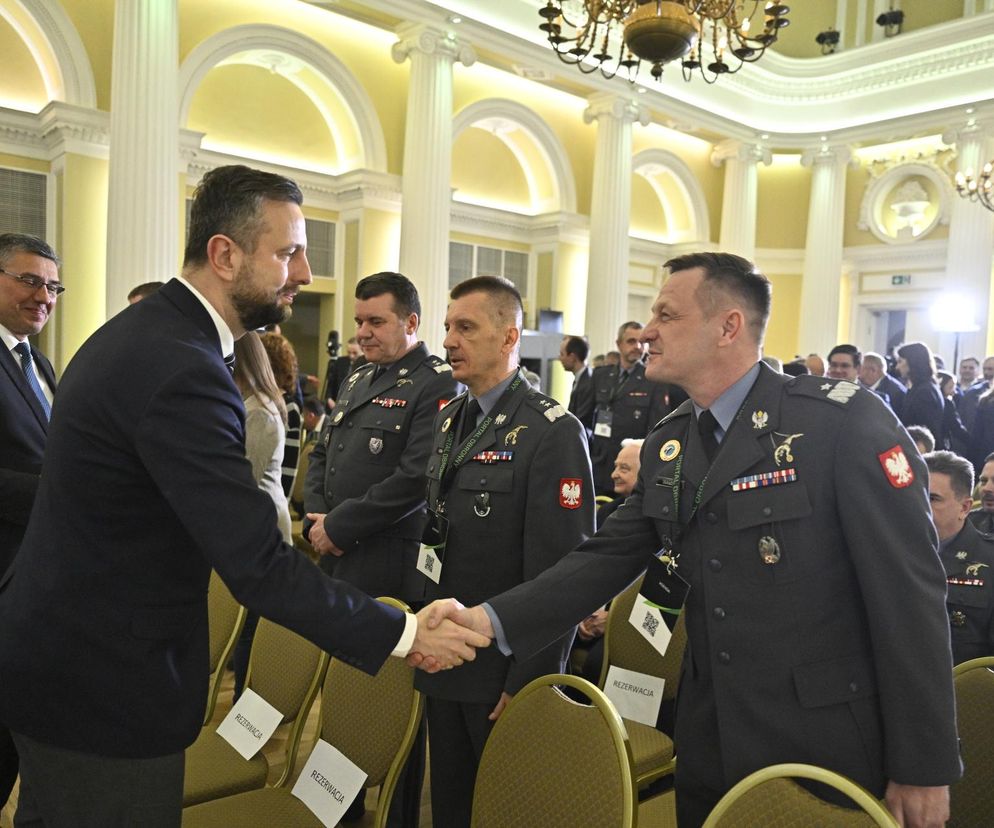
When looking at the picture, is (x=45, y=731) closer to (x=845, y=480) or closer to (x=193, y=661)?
(x=193, y=661)

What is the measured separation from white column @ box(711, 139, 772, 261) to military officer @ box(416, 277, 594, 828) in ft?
47.1

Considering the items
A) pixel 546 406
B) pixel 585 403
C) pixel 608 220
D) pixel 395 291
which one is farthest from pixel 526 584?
pixel 608 220

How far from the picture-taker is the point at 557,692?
5.43 ft

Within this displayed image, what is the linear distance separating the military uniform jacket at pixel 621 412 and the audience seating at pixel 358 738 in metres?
4.09

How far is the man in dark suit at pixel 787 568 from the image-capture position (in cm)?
140

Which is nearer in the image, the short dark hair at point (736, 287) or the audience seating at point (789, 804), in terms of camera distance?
the audience seating at point (789, 804)

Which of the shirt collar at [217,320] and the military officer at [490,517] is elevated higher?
the shirt collar at [217,320]

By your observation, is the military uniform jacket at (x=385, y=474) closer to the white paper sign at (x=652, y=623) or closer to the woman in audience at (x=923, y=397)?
the white paper sign at (x=652, y=623)

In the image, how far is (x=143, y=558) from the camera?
4.58 feet

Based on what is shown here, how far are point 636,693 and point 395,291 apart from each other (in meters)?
1.60

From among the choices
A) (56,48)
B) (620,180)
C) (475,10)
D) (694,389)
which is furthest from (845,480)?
(620,180)

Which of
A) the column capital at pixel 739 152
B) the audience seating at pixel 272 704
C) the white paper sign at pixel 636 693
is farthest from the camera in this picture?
the column capital at pixel 739 152

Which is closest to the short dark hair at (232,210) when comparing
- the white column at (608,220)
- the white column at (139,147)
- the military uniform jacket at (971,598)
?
the military uniform jacket at (971,598)

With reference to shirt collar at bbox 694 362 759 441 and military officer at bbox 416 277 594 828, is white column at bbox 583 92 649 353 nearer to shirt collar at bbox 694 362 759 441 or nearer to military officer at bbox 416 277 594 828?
military officer at bbox 416 277 594 828
